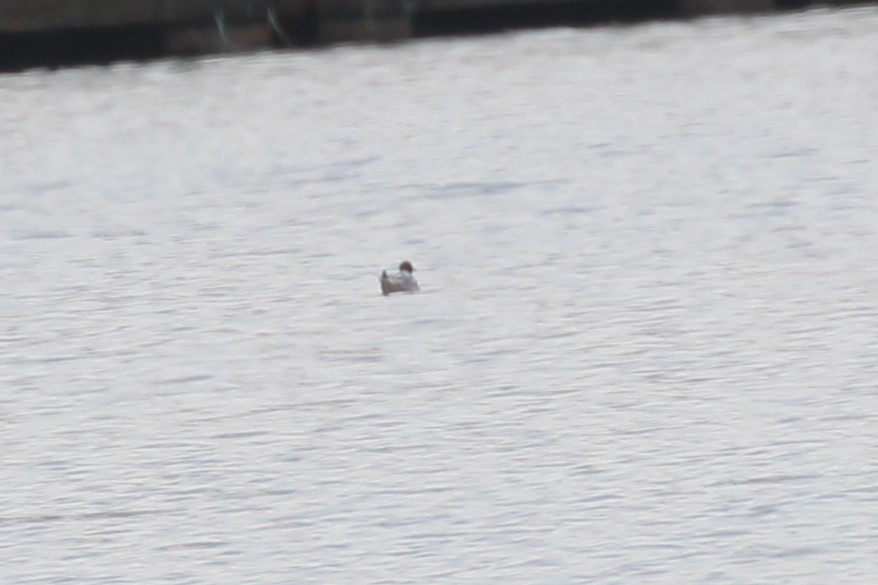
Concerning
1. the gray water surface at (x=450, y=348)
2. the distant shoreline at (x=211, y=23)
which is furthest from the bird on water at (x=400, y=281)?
the distant shoreline at (x=211, y=23)

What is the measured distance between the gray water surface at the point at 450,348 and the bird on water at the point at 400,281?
0.08 metres

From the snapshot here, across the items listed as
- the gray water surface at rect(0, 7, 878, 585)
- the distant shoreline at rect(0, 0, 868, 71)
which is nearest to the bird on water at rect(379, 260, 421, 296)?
the gray water surface at rect(0, 7, 878, 585)

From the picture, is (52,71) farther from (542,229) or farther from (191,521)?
(191,521)

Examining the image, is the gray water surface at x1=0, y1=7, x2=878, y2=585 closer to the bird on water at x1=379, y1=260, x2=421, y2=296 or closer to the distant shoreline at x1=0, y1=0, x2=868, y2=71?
the bird on water at x1=379, y1=260, x2=421, y2=296

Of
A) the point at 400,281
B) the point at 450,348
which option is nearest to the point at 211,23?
the point at 400,281

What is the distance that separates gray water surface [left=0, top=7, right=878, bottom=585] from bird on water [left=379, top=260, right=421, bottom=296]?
0.08 meters

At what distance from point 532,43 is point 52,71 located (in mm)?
4224

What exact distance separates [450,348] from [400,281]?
1000 millimetres

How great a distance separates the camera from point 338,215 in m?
11.0

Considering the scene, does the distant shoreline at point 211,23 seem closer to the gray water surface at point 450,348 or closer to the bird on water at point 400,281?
the gray water surface at point 450,348

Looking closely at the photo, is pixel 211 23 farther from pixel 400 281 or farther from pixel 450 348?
pixel 450 348

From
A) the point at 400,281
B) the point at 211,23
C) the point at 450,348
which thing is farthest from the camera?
the point at 211,23

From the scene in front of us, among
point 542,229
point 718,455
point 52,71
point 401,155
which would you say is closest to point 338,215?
point 542,229

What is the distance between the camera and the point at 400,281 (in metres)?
8.66
